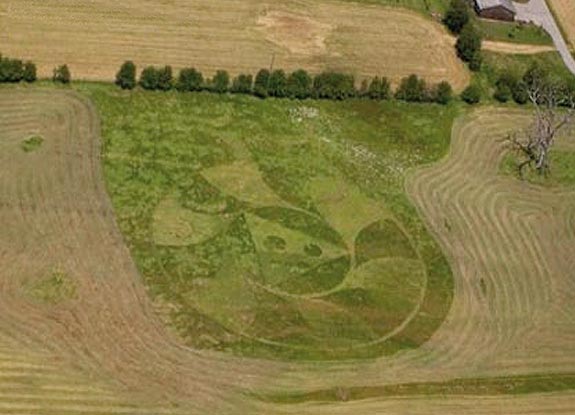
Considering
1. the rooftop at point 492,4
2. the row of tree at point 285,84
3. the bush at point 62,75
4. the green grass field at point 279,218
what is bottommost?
the green grass field at point 279,218

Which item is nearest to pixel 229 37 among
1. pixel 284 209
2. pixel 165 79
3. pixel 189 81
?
pixel 189 81

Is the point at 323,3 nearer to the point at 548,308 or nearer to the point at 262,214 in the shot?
the point at 262,214

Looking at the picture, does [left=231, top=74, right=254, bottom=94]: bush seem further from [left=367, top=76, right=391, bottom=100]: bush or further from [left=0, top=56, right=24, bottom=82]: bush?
[left=0, top=56, right=24, bottom=82]: bush

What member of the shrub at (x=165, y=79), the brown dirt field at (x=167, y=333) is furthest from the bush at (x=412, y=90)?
the shrub at (x=165, y=79)

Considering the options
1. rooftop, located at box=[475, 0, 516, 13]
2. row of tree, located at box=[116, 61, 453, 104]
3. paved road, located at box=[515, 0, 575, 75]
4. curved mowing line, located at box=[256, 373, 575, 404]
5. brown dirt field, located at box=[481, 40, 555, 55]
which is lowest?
curved mowing line, located at box=[256, 373, 575, 404]

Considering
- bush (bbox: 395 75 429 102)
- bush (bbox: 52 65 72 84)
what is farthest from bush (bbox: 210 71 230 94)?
bush (bbox: 395 75 429 102)

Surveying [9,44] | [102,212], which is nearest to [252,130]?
[102,212]

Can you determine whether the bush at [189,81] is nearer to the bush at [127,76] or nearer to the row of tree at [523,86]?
the bush at [127,76]
